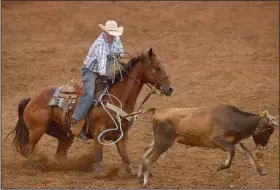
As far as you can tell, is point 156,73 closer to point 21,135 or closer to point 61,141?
point 61,141

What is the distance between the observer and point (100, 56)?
1045 centimetres

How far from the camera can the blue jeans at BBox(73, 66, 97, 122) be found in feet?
34.4

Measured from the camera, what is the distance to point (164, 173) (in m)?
11.0

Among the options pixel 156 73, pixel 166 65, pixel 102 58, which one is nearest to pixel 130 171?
pixel 156 73

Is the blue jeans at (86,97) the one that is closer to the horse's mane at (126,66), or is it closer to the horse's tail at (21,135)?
the horse's mane at (126,66)

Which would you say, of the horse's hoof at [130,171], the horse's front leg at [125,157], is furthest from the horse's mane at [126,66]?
the horse's hoof at [130,171]

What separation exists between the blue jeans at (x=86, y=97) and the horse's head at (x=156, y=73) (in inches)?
31.5

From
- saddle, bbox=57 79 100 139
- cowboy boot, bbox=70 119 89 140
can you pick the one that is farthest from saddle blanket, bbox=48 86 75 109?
cowboy boot, bbox=70 119 89 140

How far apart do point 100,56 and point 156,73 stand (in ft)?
2.86

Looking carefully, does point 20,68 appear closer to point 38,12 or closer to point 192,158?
point 38,12

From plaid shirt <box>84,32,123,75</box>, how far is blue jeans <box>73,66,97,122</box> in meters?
0.11

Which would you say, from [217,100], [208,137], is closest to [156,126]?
[208,137]

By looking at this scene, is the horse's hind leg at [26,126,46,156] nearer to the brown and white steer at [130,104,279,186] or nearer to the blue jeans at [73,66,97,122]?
the blue jeans at [73,66,97,122]

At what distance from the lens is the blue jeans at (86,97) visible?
10500 millimetres
